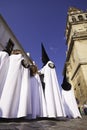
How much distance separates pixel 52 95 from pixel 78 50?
16796 mm

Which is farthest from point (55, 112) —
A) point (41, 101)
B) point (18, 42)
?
point (18, 42)

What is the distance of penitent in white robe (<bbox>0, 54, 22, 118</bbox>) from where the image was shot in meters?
2.59

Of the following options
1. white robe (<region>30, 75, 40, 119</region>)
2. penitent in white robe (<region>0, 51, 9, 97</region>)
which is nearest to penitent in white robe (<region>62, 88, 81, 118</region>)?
white robe (<region>30, 75, 40, 119</region>)

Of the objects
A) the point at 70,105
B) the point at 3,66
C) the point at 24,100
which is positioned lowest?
the point at 24,100

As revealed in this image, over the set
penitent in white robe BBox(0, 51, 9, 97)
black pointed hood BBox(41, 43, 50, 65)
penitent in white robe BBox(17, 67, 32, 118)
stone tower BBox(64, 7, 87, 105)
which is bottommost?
penitent in white robe BBox(17, 67, 32, 118)

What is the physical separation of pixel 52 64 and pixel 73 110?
6.39ft

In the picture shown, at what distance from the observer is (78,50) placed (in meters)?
19.2

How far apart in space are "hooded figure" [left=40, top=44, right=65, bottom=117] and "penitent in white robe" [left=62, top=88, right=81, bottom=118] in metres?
1.53

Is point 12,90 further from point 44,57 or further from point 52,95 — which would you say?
point 44,57

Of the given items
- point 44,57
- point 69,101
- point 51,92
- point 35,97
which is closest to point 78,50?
point 69,101

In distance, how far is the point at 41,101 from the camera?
3525 mm

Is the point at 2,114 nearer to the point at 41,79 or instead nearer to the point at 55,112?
the point at 55,112

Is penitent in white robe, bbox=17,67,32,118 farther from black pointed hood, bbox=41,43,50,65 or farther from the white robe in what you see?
black pointed hood, bbox=41,43,50,65

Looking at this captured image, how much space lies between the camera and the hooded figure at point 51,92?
3.17 meters
